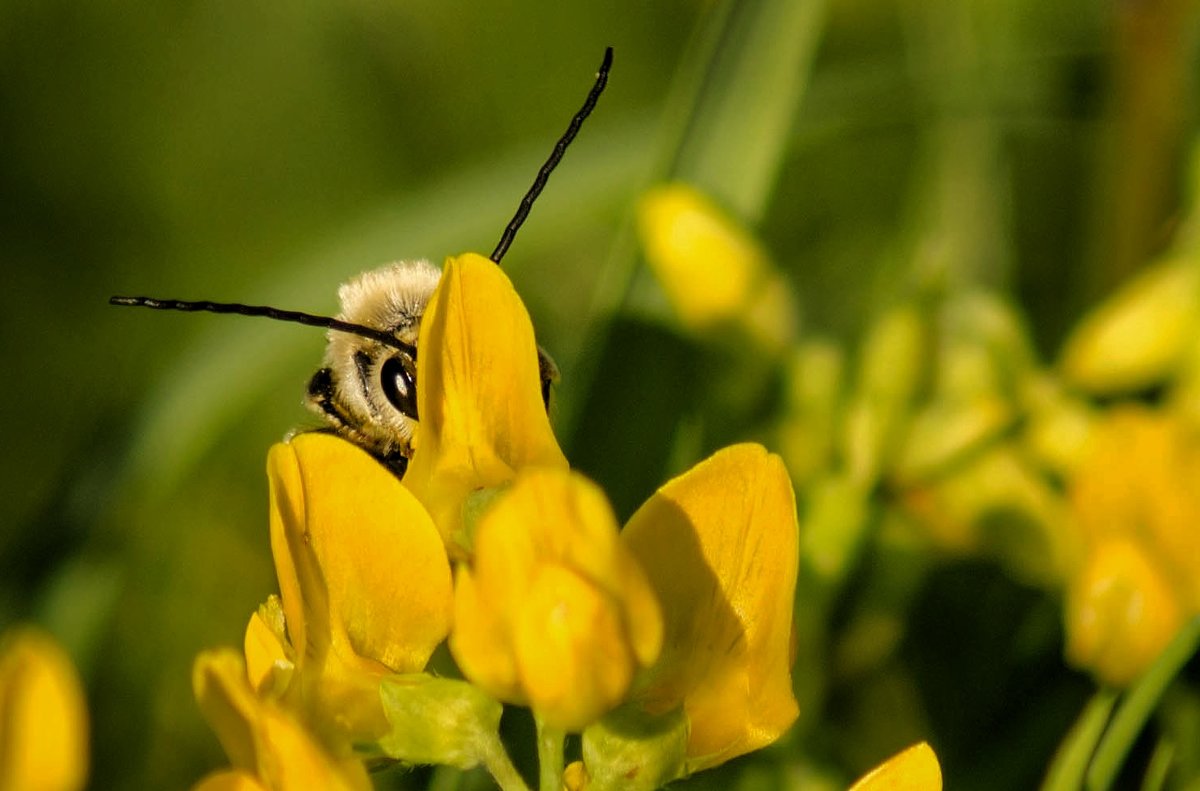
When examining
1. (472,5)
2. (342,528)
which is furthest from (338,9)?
(342,528)

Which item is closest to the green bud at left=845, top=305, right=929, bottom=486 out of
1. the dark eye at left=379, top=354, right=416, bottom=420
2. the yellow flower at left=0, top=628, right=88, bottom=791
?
the dark eye at left=379, top=354, right=416, bottom=420

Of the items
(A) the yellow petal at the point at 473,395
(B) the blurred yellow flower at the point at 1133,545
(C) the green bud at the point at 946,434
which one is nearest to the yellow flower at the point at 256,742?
(A) the yellow petal at the point at 473,395

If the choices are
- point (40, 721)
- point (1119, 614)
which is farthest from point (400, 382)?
point (1119, 614)

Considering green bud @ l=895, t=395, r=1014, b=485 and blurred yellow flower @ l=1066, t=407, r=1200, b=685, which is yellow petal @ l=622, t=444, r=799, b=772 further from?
green bud @ l=895, t=395, r=1014, b=485

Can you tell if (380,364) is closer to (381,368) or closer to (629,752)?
(381,368)

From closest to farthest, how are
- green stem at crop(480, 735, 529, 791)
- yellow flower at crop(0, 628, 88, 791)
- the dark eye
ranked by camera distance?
yellow flower at crop(0, 628, 88, 791) < green stem at crop(480, 735, 529, 791) < the dark eye

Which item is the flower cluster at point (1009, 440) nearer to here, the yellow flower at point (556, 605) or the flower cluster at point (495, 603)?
the flower cluster at point (495, 603)
